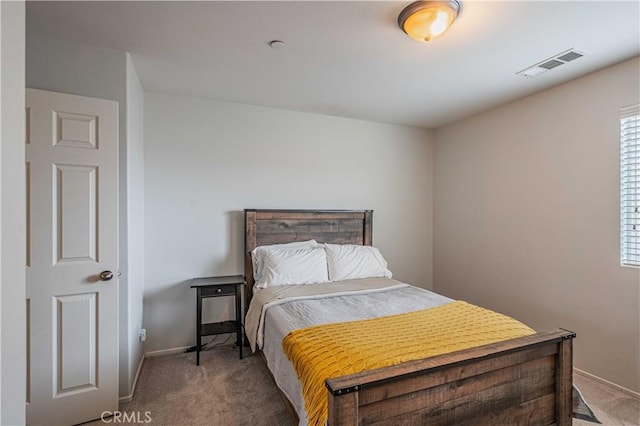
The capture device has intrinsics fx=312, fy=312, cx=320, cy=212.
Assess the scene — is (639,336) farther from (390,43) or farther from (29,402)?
(29,402)

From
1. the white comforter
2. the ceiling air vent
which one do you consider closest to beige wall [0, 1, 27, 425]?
the white comforter

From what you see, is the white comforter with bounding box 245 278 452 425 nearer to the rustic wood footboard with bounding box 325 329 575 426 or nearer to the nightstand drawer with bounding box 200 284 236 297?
the nightstand drawer with bounding box 200 284 236 297

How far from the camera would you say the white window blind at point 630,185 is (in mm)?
2373

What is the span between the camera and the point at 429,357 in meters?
1.48

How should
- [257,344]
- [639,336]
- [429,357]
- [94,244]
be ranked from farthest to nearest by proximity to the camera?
1. [257,344]
2. [639,336]
3. [94,244]
4. [429,357]

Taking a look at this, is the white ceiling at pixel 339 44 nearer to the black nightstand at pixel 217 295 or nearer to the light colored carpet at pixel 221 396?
the black nightstand at pixel 217 295

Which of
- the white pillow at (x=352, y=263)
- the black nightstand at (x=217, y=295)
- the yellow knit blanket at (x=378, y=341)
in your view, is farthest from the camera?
the white pillow at (x=352, y=263)

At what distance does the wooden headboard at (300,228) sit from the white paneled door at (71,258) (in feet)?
4.35

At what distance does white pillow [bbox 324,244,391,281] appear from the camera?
10.5ft

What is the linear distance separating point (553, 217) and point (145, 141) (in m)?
3.93

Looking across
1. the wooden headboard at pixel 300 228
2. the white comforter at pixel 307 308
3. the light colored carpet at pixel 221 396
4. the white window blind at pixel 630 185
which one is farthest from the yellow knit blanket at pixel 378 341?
the wooden headboard at pixel 300 228

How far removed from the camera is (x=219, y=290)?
9.69ft

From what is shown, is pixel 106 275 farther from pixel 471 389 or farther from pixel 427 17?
pixel 427 17

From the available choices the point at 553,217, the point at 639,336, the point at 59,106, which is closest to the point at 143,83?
the point at 59,106
